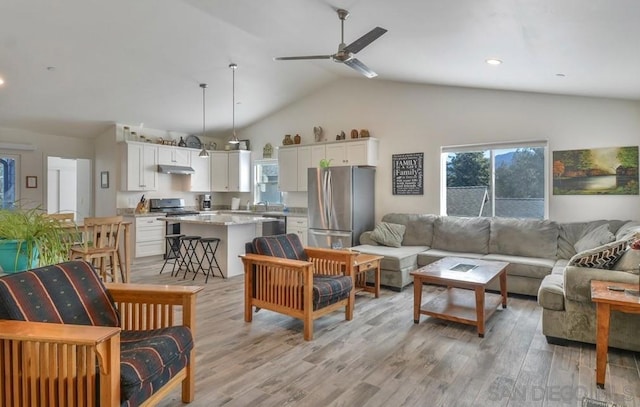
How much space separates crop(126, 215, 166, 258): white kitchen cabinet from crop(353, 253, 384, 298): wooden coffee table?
4.41 m

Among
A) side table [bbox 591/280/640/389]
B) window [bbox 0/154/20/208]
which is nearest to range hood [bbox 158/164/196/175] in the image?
window [bbox 0/154/20/208]

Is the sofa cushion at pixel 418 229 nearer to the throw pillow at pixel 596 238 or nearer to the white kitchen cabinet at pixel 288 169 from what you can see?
the throw pillow at pixel 596 238

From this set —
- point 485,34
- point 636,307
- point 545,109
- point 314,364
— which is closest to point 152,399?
point 314,364

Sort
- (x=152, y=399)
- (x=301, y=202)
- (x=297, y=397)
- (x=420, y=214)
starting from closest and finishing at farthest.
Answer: (x=152, y=399)
(x=297, y=397)
(x=420, y=214)
(x=301, y=202)

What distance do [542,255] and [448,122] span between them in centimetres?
234

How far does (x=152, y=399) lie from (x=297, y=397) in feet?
2.84

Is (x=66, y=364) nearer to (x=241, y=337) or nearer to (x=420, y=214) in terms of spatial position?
(x=241, y=337)

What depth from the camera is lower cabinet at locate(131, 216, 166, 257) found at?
23.2ft

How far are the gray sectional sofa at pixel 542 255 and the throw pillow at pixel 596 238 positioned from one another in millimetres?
10

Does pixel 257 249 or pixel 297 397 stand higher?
pixel 257 249

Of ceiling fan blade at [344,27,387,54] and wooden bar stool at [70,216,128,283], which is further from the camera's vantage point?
wooden bar stool at [70,216,128,283]

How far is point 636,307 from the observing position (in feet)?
7.91

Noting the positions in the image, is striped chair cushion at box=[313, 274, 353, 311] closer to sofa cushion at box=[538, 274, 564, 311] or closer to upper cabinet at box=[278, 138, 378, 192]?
sofa cushion at box=[538, 274, 564, 311]

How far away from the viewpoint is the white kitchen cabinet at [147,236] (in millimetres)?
7086
